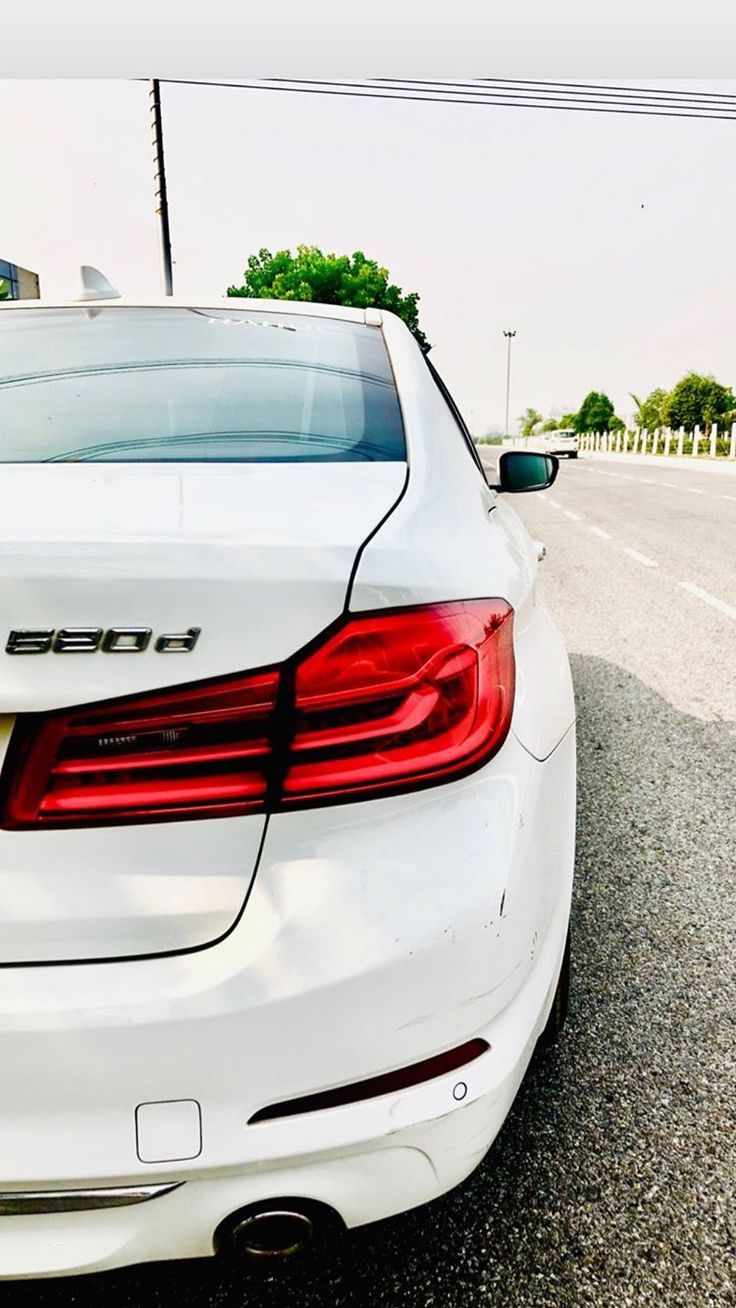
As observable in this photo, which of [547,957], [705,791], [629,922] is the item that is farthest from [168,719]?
[705,791]

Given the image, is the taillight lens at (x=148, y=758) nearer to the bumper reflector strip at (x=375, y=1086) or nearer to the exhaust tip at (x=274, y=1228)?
the bumper reflector strip at (x=375, y=1086)

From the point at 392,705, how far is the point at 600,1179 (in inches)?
42.9

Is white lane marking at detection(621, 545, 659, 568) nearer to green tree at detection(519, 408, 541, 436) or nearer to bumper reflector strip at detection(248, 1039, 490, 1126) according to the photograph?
bumper reflector strip at detection(248, 1039, 490, 1126)

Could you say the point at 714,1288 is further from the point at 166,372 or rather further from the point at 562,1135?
the point at 166,372

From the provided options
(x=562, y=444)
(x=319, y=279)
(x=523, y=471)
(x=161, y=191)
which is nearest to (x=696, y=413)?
(x=562, y=444)

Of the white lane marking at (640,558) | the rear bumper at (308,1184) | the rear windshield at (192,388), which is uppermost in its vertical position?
the rear windshield at (192,388)

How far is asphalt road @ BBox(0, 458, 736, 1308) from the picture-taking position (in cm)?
143

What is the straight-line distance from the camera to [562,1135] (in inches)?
67.7

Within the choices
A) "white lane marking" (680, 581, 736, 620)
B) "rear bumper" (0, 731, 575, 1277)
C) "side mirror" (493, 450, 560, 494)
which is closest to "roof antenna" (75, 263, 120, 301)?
"side mirror" (493, 450, 560, 494)

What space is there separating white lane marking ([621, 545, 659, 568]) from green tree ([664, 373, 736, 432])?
50066mm

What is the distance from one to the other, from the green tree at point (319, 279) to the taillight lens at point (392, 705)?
53433 millimetres

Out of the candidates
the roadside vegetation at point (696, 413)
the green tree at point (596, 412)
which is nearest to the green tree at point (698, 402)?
the roadside vegetation at point (696, 413)

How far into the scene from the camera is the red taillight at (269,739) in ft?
3.33

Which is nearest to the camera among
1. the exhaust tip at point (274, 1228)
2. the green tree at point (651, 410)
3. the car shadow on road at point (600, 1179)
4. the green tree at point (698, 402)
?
the exhaust tip at point (274, 1228)
